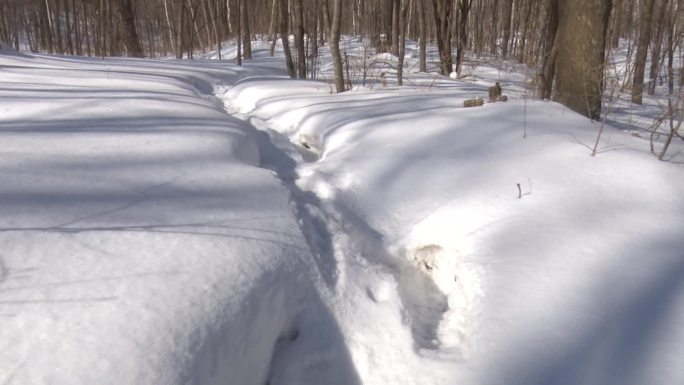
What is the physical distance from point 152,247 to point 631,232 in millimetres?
1789

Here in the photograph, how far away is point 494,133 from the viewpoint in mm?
2945

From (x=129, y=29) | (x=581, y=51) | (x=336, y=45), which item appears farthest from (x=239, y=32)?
(x=581, y=51)

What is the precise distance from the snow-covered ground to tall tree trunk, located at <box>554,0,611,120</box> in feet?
3.51

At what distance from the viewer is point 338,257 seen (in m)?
1.96

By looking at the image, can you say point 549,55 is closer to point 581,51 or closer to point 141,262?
point 581,51

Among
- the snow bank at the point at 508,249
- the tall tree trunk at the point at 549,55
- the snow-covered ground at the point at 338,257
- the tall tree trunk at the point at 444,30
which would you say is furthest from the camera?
the tall tree trunk at the point at 444,30

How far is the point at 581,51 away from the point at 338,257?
10.4 ft

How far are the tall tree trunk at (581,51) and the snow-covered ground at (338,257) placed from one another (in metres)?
1.07

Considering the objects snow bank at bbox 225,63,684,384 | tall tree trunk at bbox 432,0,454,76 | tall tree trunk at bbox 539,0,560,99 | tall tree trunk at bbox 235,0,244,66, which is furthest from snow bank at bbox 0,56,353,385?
tall tree trunk at bbox 432,0,454,76

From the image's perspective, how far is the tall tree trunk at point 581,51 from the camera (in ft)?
12.3

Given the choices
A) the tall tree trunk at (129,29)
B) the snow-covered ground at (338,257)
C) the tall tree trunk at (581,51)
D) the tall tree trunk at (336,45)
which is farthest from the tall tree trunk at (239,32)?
the snow-covered ground at (338,257)

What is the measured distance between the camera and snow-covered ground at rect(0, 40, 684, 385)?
123cm

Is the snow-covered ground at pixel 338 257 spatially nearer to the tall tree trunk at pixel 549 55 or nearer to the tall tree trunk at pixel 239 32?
the tall tree trunk at pixel 549 55

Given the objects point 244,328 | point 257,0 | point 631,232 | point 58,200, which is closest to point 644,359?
point 631,232
